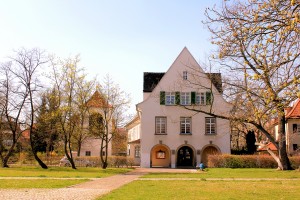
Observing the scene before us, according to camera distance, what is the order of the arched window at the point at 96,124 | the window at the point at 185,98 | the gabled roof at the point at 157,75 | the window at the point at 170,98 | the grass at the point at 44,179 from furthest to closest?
the gabled roof at the point at 157,75
the window at the point at 170,98
the window at the point at 185,98
the arched window at the point at 96,124
the grass at the point at 44,179

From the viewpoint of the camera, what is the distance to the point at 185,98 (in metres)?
44.7

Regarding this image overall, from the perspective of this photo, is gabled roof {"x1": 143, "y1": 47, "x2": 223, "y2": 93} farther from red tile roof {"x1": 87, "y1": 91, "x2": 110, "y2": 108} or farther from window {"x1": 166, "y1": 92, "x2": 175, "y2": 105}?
red tile roof {"x1": 87, "y1": 91, "x2": 110, "y2": 108}

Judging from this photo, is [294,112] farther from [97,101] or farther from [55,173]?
[55,173]

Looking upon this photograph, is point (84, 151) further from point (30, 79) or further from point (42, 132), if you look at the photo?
point (30, 79)

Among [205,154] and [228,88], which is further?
[205,154]

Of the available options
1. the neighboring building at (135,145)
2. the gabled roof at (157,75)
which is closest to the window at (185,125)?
the gabled roof at (157,75)

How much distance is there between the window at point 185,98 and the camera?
4441 cm

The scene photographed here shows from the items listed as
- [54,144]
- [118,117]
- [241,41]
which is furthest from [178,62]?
[241,41]

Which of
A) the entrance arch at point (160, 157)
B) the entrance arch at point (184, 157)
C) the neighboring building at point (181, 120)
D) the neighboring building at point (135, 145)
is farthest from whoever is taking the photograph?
the neighboring building at point (135, 145)

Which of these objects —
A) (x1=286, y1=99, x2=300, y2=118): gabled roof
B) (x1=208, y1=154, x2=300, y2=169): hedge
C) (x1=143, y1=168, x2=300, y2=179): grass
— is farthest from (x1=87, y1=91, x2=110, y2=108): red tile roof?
(x1=286, y1=99, x2=300, y2=118): gabled roof

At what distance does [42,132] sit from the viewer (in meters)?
52.4

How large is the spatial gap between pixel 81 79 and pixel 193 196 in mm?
25447

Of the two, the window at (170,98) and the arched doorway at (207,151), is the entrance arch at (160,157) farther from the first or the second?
the window at (170,98)

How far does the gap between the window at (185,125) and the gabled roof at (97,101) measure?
10.3 m
